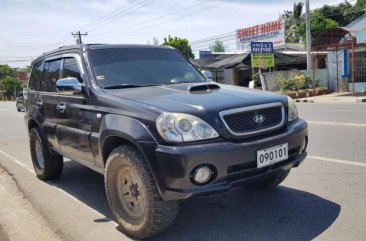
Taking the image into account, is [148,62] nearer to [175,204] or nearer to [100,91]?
[100,91]

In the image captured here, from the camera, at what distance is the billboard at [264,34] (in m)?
44.2

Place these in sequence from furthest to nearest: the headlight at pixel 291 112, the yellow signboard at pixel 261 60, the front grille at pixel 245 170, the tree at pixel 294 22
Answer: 1. the tree at pixel 294 22
2. the yellow signboard at pixel 261 60
3. the headlight at pixel 291 112
4. the front grille at pixel 245 170

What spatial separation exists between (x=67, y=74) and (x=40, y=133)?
1268 mm

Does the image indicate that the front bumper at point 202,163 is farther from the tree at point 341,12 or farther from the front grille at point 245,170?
the tree at point 341,12

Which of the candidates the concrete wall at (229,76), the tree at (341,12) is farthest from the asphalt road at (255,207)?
the tree at (341,12)

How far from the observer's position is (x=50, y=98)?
5.60 meters

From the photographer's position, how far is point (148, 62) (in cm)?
505

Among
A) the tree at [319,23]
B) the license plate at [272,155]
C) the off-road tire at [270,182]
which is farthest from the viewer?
the tree at [319,23]

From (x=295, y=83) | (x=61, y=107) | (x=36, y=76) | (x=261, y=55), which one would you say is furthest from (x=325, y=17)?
(x=61, y=107)

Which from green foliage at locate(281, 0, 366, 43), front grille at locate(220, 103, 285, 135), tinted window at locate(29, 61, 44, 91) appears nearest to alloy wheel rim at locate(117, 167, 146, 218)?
front grille at locate(220, 103, 285, 135)

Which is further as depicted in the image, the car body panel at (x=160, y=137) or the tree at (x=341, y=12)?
the tree at (x=341, y=12)

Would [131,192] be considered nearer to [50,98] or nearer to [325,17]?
[50,98]

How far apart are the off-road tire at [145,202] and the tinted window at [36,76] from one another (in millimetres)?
2863

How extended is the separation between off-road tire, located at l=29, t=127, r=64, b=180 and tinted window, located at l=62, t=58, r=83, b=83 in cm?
124
